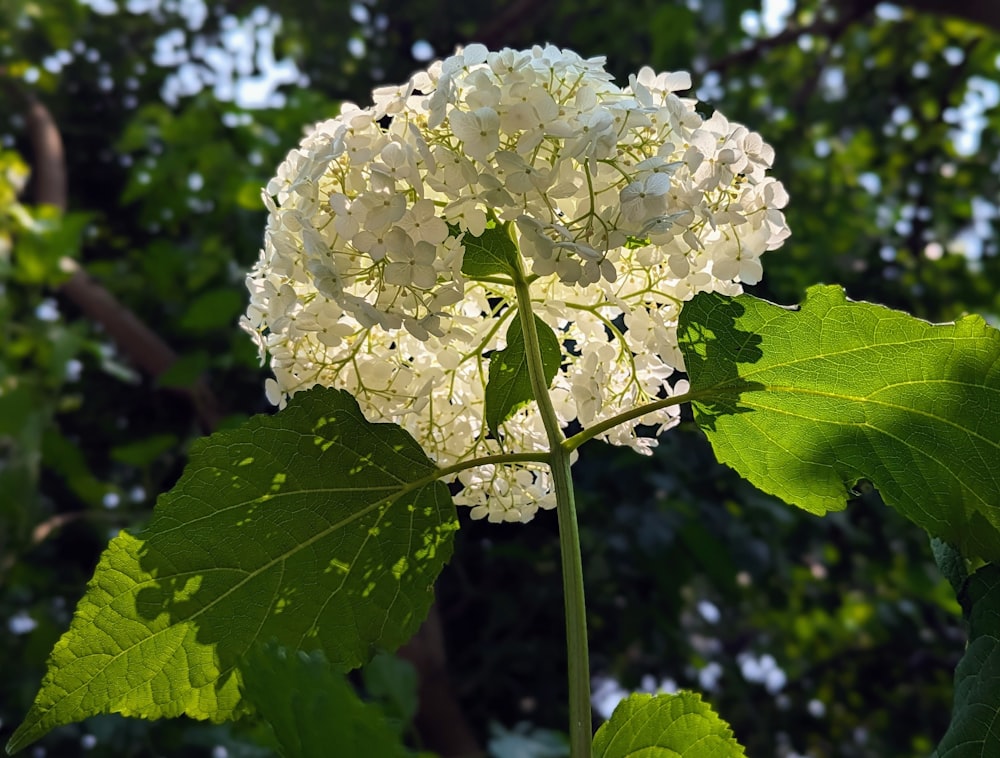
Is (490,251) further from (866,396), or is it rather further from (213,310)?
(213,310)

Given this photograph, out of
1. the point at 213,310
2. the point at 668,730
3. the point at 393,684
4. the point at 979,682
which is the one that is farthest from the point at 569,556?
the point at 213,310

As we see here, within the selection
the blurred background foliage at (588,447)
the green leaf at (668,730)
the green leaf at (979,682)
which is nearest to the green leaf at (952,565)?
the green leaf at (979,682)

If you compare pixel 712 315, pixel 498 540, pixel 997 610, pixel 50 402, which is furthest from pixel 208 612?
pixel 50 402

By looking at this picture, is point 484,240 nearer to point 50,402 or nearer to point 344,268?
point 344,268

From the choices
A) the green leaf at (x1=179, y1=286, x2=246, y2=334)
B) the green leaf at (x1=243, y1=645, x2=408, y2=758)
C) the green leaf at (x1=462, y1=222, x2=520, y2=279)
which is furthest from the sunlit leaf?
the green leaf at (x1=179, y1=286, x2=246, y2=334)

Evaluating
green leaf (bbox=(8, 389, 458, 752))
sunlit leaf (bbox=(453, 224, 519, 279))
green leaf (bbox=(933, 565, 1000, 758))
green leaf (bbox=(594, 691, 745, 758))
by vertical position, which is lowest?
green leaf (bbox=(933, 565, 1000, 758))

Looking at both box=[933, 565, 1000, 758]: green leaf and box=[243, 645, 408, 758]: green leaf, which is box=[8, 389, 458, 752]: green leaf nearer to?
box=[243, 645, 408, 758]: green leaf
